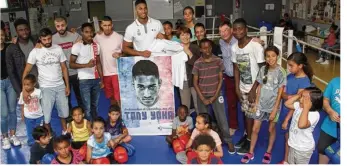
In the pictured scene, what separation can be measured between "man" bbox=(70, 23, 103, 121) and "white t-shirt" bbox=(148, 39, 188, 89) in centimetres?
69

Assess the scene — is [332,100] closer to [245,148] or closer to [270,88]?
[270,88]

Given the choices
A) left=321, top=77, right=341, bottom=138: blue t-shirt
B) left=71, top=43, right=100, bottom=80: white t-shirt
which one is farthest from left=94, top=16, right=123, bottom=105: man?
left=321, top=77, right=341, bottom=138: blue t-shirt

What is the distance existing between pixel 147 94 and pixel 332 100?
2224 millimetres

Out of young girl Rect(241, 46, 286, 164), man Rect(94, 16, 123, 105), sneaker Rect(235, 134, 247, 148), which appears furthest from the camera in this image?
man Rect(94, 16, 123, 105)

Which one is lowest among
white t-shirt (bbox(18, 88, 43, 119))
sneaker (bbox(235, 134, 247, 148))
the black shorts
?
sneaker (bbox(235, 134, 247, 148))

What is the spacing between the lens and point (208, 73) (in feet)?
11.9

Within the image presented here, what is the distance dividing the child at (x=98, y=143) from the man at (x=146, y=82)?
947 millimetres

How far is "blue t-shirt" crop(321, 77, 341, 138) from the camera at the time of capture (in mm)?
2736

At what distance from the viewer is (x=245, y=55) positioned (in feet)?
11.5

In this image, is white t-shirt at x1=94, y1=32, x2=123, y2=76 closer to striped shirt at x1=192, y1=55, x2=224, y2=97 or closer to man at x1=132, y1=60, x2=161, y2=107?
man at x1=132, y1=60, x2=161, y2=107

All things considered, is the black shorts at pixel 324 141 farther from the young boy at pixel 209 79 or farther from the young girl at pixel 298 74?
the young boy at pixel 209 79

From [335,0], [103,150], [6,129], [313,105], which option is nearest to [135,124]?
[103,150]

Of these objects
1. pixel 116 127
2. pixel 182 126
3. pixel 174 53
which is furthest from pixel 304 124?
pixel 116 127

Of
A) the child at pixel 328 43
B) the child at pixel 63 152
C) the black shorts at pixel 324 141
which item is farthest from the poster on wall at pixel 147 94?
the child at pixel 328 43
